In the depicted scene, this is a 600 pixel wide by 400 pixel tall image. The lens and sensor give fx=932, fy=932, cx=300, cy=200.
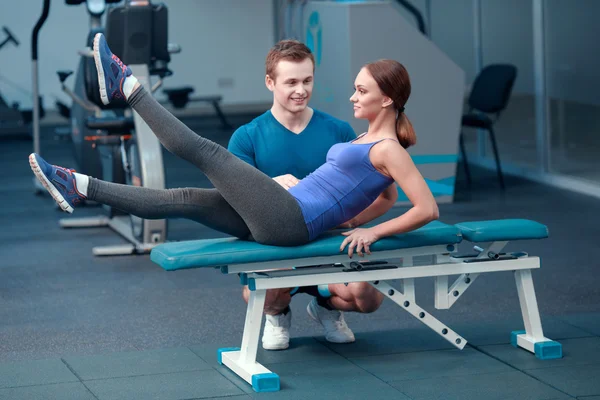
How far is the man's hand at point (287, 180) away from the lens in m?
3.04

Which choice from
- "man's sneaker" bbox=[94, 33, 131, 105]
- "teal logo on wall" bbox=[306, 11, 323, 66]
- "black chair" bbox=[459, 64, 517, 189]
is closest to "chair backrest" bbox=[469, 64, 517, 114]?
"black chair" bbox=[459, 64, 517, 189]

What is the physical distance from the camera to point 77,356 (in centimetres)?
333

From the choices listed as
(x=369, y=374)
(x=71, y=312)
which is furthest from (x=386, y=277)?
(x=71, y=312)

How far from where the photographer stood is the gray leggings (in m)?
2.85

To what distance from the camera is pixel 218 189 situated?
2906mm

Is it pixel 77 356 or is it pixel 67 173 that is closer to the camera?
pixel 67 173

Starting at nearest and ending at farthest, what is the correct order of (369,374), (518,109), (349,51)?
(369,374), (349,51), (518,109)

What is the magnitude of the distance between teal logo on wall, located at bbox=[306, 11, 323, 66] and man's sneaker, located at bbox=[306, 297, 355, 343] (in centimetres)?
382

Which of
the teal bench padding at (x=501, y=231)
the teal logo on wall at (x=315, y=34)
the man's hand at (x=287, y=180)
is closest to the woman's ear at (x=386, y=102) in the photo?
the man's hand at (x=287, y=180)

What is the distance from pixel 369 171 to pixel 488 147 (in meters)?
5.76

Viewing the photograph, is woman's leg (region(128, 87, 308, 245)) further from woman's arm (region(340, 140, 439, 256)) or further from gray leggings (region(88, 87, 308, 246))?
woman's arm (region(340, 140, 439, 256))

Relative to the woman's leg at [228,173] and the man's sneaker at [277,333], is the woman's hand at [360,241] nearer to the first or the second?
the woman's leg at [228,173]

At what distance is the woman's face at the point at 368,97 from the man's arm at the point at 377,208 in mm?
279

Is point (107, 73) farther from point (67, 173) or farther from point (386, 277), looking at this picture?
point (386, 277)
